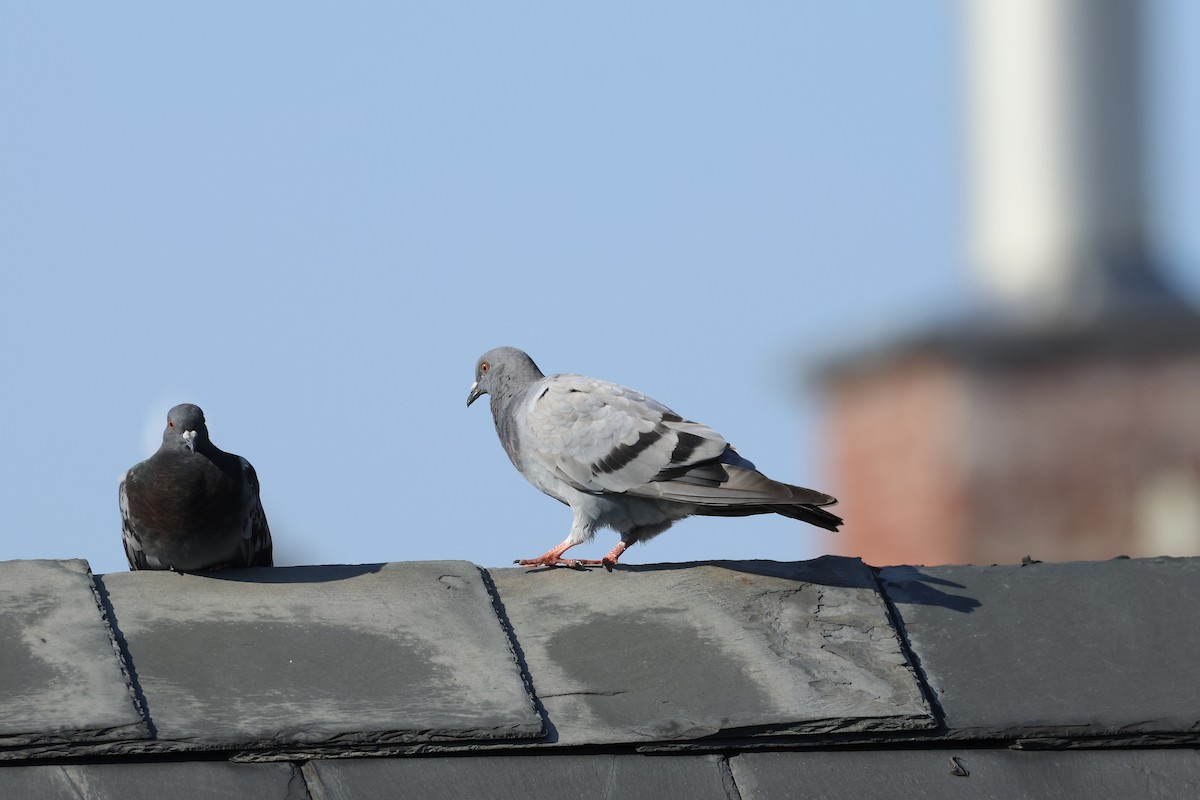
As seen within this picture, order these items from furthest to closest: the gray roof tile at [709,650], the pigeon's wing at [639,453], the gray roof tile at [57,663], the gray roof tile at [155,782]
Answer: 1. the pigeon's wing at [639,453]
2. the gray roof tile at [709,650]
3. the gray roof tile at [57,663]
4. the gray roof tile at [155,782]

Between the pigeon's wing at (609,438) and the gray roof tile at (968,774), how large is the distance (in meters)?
2.79

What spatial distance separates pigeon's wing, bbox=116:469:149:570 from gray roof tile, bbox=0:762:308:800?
9.05ft

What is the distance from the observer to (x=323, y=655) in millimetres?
4734

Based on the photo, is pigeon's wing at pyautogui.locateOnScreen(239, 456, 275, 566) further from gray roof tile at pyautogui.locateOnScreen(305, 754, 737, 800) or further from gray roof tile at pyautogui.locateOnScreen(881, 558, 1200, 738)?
gray roof tile at pyautogui.locateOnScreen(305, 754, 737, 800)

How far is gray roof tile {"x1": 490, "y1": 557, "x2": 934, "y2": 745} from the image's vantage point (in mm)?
4590

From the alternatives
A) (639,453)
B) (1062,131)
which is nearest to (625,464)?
(639,453)

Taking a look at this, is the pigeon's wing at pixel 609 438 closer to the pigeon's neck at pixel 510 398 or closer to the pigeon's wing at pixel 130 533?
the pigeon's neck at pixel 510 398

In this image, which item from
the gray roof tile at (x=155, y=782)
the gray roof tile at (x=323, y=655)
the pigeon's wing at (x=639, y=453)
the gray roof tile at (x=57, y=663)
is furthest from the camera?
the pigeon's wing at (x=639, y=453)

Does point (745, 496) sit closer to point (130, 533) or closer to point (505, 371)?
point (505, 371)

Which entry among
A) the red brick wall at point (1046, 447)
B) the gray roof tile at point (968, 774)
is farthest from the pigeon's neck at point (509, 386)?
the red brick wall at point (1046, 447)

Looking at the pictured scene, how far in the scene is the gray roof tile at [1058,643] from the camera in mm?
4738

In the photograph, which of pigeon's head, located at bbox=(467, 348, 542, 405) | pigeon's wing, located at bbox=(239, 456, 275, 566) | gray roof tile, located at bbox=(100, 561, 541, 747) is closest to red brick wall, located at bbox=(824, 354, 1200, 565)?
pigeon's head, located at bbox=(467, 348, 542, 405)

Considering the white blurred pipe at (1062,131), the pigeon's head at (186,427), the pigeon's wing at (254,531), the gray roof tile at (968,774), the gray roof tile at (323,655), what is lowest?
the gray roof tile at (968,774)

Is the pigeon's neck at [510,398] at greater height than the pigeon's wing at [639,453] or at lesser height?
greater
